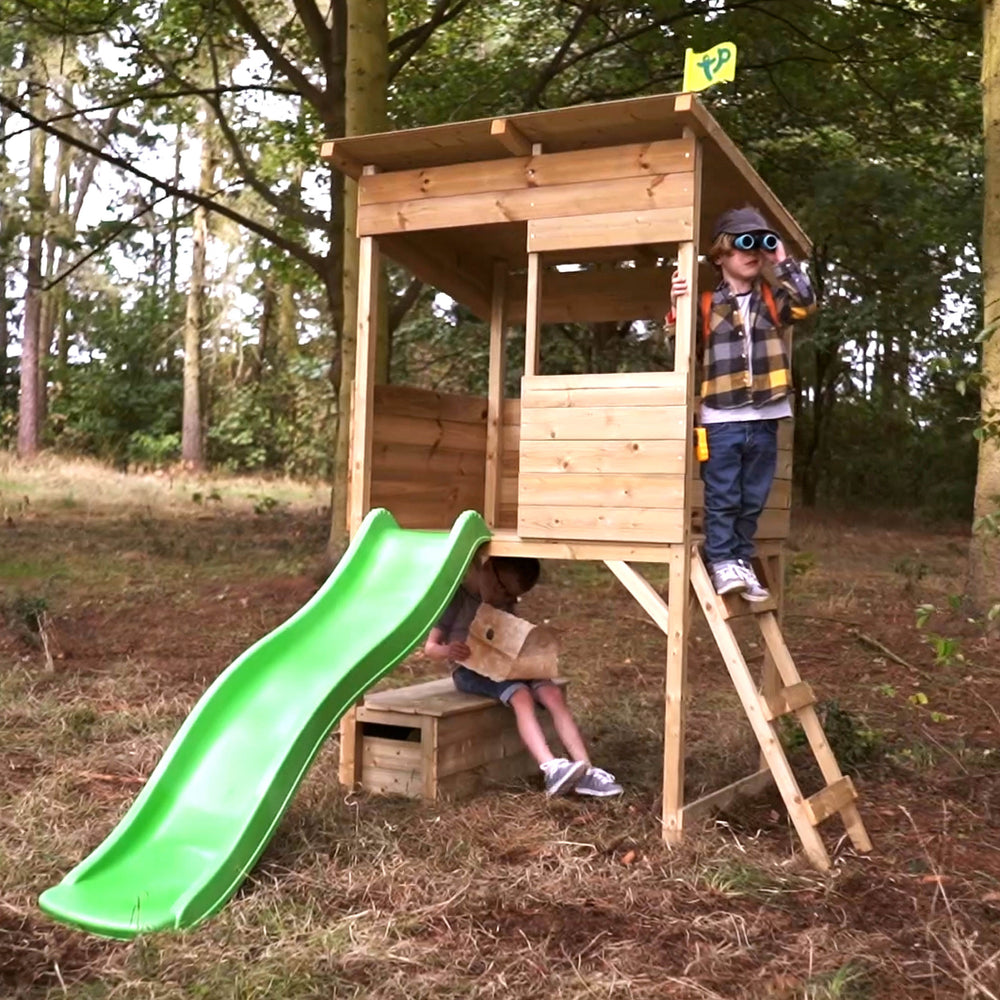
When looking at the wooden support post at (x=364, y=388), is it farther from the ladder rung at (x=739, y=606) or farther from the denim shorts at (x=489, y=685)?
the ladder rung at (x=739, y=606)

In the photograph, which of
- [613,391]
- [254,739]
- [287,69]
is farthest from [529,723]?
[287,69]

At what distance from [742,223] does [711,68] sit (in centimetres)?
59

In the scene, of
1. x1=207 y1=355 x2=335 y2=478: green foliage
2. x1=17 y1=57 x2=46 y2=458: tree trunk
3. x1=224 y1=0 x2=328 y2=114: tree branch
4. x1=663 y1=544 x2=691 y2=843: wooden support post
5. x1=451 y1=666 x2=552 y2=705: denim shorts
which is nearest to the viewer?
x1=663 y1=544 x2=691 y2=843: wooden support post

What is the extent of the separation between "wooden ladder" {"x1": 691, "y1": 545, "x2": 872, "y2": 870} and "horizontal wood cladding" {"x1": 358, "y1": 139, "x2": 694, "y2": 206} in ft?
4.75

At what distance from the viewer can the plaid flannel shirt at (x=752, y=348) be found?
14.8ft

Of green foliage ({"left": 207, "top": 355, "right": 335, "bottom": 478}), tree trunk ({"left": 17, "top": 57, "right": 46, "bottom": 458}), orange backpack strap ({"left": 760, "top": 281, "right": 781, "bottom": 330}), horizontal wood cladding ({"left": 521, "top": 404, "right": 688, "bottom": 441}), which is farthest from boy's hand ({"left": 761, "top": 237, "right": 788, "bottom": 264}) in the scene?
green foliage ({"left": 207, "top": 355, "right": 335, "bottom": 478})

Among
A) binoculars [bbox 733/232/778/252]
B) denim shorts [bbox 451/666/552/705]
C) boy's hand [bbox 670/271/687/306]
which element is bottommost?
denim shorts [bbox 451/666/552/705]

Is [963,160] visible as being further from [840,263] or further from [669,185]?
[669,185]

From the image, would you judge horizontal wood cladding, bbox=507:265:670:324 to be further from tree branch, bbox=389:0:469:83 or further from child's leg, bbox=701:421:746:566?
tree branch, bbox=389:0:469:83

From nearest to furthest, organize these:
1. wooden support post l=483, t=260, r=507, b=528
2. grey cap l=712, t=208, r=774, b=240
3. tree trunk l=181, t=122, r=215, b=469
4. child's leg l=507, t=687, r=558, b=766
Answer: grey cap l=712, t=208, r=774, b=240
child's leg l=507, t=687, r=558, b=766
wooden support post l=483, t=260, r=507, b=528
tree trunk l=181, t=122, r=215, b=469

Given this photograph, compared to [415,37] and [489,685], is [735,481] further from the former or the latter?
[415,37]

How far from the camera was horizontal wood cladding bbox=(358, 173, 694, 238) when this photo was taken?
4.40 m

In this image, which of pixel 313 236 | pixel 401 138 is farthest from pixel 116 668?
pixel 313 236

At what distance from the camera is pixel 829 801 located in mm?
4223
